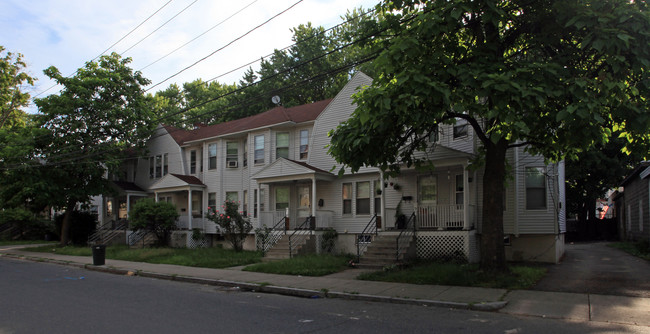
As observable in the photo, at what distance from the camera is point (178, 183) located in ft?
86.3

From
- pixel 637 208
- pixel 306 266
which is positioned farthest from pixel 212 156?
pixel 637 208

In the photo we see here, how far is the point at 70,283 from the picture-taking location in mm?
13773

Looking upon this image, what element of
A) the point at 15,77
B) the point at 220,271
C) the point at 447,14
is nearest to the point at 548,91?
the point at 447,14

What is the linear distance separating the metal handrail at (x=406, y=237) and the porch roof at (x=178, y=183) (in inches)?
550

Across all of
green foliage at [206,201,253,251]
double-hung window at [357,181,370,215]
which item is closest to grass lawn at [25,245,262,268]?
green foliage at [206,201,253,251]

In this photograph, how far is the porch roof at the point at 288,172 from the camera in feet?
65.1

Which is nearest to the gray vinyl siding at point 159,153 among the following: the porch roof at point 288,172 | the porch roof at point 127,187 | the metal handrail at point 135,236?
the porch roof at point 127,187

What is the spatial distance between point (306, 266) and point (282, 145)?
29.7ft

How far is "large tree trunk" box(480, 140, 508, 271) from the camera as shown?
38.1ft

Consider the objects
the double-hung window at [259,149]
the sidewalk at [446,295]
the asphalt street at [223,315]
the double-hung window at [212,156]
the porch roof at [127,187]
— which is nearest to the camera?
the asphalt street at [223,315]

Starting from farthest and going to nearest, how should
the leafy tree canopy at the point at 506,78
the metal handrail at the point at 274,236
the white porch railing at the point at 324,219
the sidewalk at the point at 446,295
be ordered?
the metal handrail at the point at 274,236 < the white porch railing at the point at 324,219 < the leafy tree canopy at the point at 506,78 < the sidewalk at the point at 446,295

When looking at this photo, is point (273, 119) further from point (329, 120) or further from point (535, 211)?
point (535, 211)

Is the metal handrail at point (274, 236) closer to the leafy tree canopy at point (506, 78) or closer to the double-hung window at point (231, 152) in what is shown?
the double-hung window at point (231, 152)

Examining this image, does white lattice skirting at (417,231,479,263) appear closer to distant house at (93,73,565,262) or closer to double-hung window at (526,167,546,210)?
distant house at (93,73,565,262)
